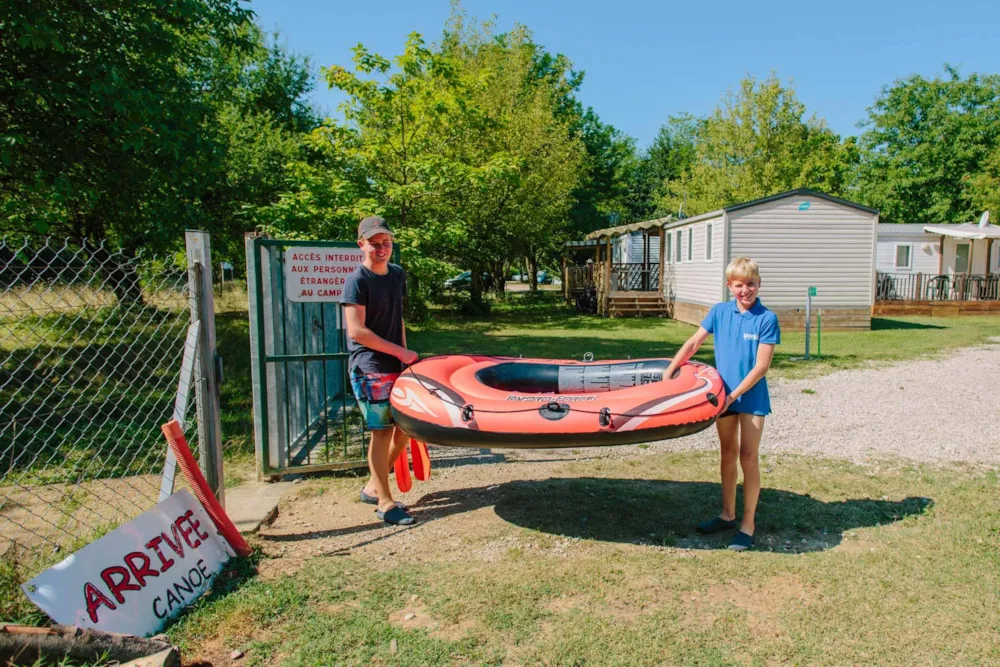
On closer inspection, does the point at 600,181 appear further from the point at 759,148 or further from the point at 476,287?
the point at 476,287

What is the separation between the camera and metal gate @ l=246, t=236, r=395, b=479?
4.65 metres

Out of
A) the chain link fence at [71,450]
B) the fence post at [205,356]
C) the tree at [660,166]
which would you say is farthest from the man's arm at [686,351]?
the tree at [660,166]

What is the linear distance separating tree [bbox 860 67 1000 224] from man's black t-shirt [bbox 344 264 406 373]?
32602mm

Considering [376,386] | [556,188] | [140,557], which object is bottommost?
[140,557]

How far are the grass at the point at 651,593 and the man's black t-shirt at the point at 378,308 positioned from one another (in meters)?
1.07

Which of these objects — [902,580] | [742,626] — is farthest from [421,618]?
[902,580]

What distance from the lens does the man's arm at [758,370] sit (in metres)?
3.47

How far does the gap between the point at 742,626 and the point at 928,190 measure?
3628 cm

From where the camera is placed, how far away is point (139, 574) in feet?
9.63

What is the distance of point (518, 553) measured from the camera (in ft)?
11.9

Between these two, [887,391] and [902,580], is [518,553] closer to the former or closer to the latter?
[902,580]

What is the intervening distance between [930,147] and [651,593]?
36.5 m

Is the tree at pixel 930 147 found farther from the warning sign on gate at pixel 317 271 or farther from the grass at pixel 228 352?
the warning sign on gate at pixel 317 271

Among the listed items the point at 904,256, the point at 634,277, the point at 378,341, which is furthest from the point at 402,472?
the point at 904,256
